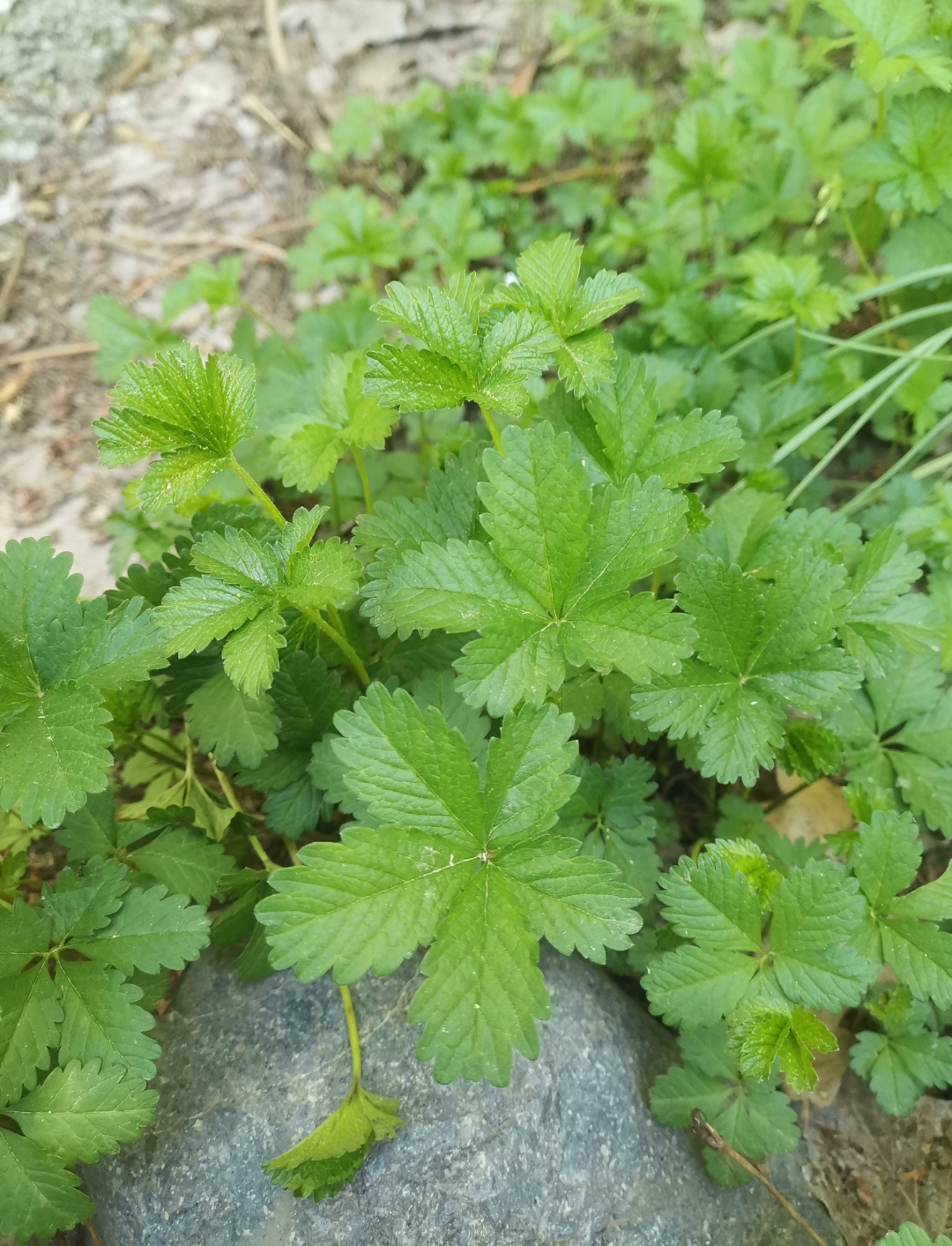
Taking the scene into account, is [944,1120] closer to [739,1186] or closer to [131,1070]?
[739,1186]

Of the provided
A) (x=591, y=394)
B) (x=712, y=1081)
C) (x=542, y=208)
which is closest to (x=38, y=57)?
(x=542, y=208)

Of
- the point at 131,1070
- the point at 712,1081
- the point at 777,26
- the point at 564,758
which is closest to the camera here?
the point at 564,758

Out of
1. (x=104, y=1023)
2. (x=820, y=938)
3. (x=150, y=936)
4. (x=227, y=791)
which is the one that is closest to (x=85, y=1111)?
(x=104, y=1023)

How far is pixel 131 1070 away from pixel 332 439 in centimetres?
116

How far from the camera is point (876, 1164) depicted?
1.65 metres

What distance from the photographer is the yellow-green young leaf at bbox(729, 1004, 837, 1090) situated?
1.30m

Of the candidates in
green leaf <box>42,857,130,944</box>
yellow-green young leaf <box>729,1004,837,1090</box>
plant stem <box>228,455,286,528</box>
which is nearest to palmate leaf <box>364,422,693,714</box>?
plant stem <box>228,455,286,528</box>

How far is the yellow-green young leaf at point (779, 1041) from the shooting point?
1.30 metres

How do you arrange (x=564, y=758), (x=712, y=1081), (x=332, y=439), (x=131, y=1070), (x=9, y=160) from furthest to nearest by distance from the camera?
(x=9, y=160) → (x=332, y=439) → (x=712, y=1081) → (x=131, y=1070) → (x=564, y=758)

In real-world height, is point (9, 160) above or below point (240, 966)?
above

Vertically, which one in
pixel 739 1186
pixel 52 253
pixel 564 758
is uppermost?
pixel 52 253

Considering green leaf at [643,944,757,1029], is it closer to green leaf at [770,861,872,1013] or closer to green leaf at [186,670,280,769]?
green leaf at [770,861,872,1013]

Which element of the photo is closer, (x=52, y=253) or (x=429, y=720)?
(x=429, y=720)

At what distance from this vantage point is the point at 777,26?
117 inches
